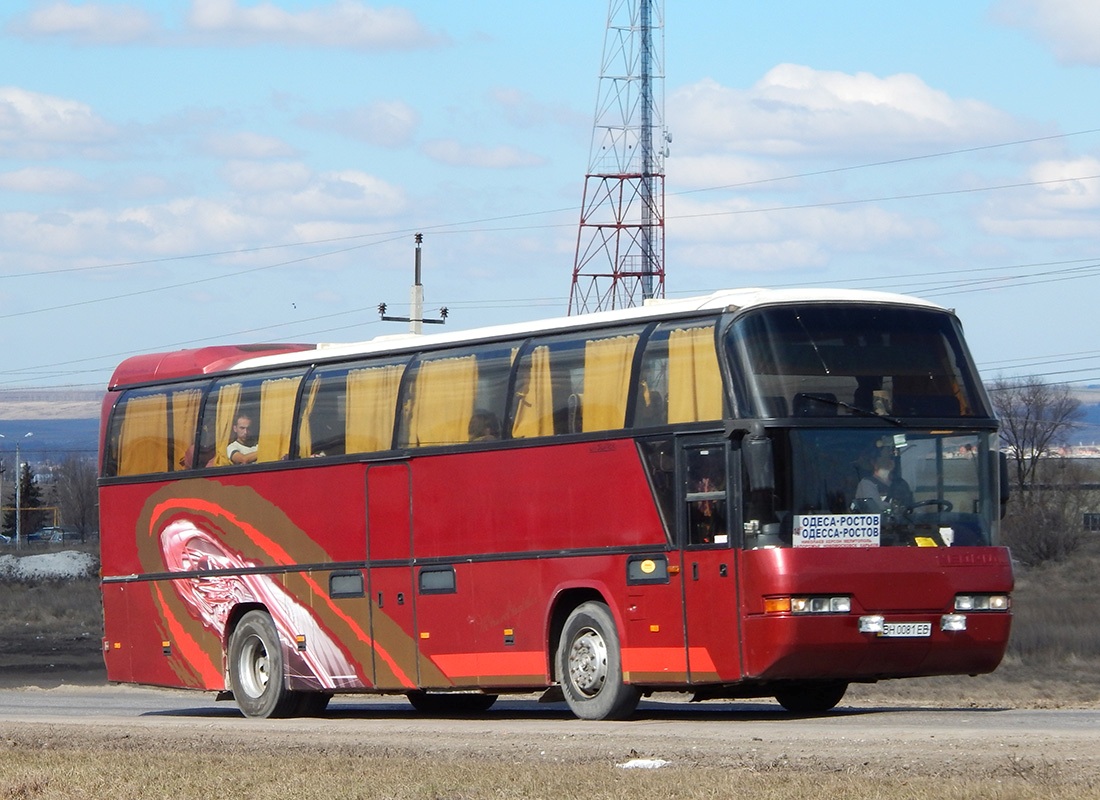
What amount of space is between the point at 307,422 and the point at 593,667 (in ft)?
15.9

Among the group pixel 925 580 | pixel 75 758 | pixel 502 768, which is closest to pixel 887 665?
pixel 925 580

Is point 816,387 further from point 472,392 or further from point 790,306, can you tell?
point 472,392

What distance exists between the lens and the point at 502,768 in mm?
12570

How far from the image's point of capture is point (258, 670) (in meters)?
21.6

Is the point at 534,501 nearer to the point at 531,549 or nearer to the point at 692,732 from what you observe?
the point at 531,549

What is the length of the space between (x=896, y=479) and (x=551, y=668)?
379 centimetres

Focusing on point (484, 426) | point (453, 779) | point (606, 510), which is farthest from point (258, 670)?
point (453, 779)

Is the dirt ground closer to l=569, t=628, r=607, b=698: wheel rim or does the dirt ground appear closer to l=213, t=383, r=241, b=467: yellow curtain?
l=569, t=628, r=607, b=698: wheel rim

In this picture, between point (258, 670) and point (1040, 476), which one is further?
point (1040, 476)

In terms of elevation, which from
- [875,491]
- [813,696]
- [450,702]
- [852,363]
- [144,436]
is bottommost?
[450,702]

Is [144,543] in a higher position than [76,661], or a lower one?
higher

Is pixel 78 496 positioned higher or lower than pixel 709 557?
higher

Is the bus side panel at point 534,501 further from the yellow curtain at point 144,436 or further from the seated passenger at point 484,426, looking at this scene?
the yellow curtain at point 144,436

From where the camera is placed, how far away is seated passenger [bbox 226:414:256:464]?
21.4m
